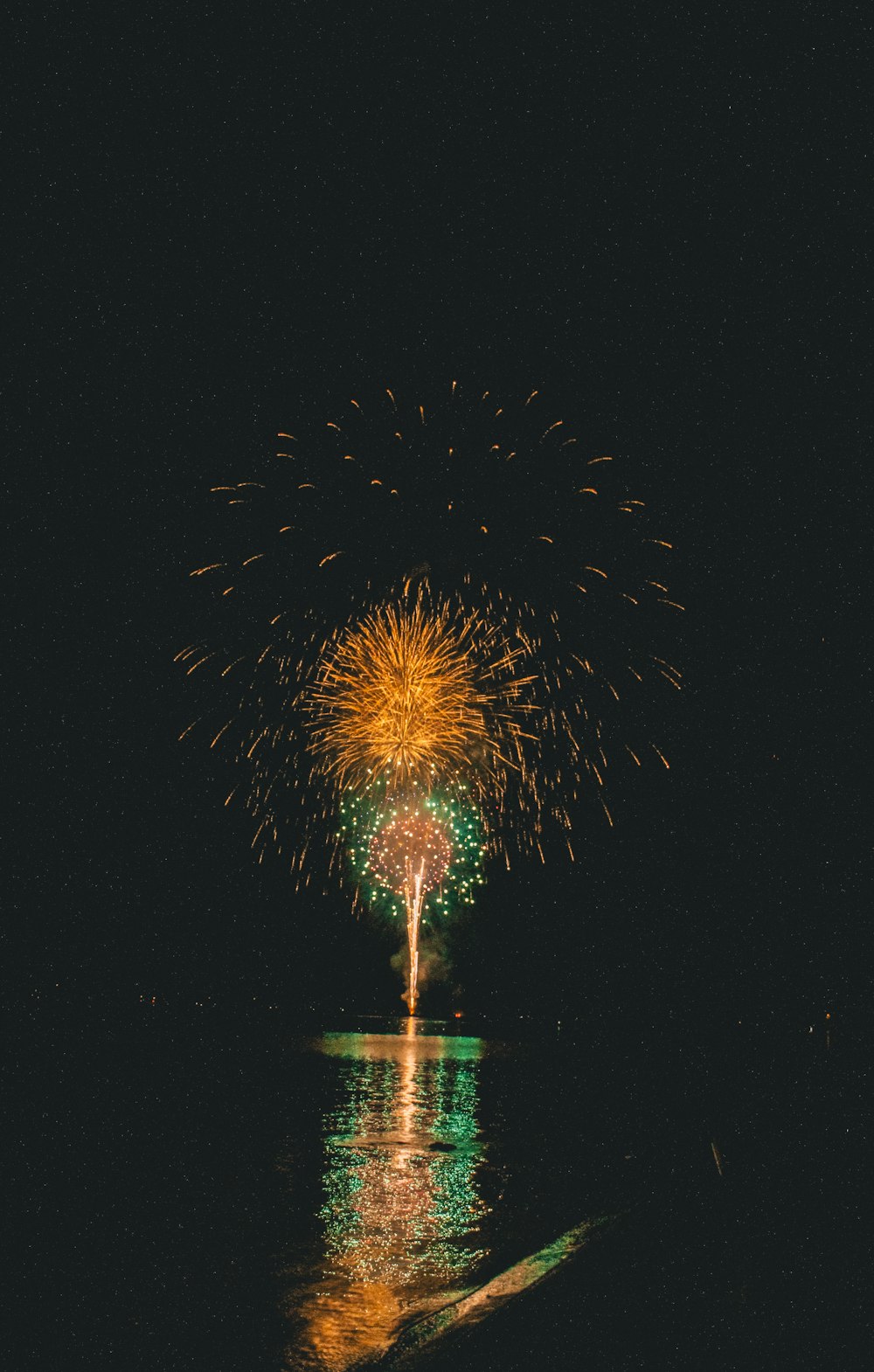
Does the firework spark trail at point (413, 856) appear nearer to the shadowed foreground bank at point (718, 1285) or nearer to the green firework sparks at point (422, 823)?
the green firework sparks at point (422, 823)

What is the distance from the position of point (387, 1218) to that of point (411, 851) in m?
26.2

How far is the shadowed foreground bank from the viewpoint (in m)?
4.29

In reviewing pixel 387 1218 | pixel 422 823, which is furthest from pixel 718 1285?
pixel 422 823

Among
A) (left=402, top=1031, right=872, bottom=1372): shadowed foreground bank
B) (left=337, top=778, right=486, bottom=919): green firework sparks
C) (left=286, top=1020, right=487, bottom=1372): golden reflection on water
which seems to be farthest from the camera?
(left=337, top=778, right=486, bottom=919): green firework sparks

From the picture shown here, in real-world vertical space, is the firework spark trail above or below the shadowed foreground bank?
above

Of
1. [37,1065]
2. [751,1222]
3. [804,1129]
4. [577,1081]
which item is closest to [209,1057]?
[37,1065]

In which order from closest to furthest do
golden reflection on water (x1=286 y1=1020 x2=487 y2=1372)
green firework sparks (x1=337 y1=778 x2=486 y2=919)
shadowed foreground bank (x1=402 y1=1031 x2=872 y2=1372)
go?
shadowed foreground bank (x1=402 y1=1031 x2=872 y2=1372), golden reflection on water (x1=286 y1=1020 x2=487 y2=1372), green firework sparks (x1=337 y1=778 x2=486 y2=919)

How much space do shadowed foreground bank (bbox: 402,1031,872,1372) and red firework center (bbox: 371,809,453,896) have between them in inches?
893

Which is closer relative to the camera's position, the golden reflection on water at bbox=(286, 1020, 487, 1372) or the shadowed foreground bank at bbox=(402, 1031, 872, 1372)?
the shadowed foreground bank at bbox=(402, 1031, 872, 1372)

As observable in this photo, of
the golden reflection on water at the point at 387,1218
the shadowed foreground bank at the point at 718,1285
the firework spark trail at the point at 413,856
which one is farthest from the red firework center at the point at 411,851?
the shadowed foreground bank at the point at 718,1285

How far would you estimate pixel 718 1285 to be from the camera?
5.14 m

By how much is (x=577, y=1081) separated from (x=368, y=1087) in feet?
10.6

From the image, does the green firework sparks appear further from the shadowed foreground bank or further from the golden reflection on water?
the shadowed foreground bank

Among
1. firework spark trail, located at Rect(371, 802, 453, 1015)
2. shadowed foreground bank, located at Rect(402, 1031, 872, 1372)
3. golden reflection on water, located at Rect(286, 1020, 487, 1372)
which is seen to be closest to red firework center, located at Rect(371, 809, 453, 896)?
firework spark trail, located at Rect(371, 802, 453, 1015)
